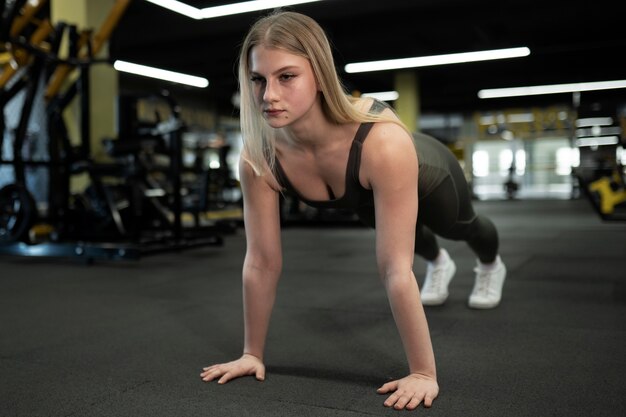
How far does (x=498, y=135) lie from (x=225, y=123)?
826cm

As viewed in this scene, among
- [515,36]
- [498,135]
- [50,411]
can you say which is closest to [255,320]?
[50,411]

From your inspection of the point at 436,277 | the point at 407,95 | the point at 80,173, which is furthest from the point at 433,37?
the point at 436,277

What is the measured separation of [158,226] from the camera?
5.57 metres

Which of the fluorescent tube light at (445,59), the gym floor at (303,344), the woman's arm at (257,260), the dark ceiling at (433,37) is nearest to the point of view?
the gym floor at (303,344)

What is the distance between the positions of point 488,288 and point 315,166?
4.12 ft

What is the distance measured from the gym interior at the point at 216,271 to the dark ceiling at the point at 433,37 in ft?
0.21

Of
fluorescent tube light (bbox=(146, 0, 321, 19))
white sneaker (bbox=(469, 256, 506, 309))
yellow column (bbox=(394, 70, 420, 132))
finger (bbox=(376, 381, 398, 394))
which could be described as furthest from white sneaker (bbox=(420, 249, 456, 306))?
yellow column (bbox=(394, 70, 420, 132))

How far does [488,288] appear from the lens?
236cm

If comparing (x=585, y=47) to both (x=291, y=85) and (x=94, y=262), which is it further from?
(x=291, y=85)

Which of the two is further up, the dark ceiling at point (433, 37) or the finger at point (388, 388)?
the dark ceiling at point (433, 37)

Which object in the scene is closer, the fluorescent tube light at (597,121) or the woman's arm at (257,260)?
the woman's arm at (257,260)

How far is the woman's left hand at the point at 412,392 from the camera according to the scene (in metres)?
1.27

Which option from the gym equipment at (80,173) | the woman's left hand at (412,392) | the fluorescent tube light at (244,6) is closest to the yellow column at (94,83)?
the fluorescent tube light at (244,6)

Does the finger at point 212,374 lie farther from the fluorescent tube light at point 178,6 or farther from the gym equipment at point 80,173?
the fluorescent tube light at point 178,6
